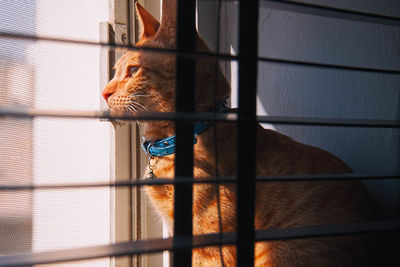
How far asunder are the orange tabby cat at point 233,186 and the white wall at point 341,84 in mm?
129

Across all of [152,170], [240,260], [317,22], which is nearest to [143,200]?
[152,170]

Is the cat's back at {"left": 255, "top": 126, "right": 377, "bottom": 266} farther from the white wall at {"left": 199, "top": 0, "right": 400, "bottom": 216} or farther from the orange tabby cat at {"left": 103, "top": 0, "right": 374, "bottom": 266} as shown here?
the white wall at {"left": 199, "top": 0, "right": 400, "bottom": 216}

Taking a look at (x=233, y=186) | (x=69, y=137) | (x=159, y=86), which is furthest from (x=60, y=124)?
A: (x=233, y=186)

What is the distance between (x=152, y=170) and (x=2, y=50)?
72cm

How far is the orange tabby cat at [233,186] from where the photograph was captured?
1.11m

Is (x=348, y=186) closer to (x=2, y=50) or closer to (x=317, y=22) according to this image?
(x=317, y=22)

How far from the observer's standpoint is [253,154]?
2.11ft

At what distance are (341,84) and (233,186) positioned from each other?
663 mm

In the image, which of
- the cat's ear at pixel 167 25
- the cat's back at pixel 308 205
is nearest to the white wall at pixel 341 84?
the cat's back at pixel 308 205

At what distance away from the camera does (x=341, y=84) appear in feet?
4.71

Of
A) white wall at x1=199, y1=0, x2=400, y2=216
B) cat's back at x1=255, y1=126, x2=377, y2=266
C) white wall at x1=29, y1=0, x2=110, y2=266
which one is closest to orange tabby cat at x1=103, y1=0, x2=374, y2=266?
cat's back at x1=255, y1=126, x2=377, y2=266

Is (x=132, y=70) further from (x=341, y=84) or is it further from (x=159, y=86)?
(x=341, y=84)

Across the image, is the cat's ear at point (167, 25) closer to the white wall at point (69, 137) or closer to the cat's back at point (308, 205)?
the white wall at point (69, 137)

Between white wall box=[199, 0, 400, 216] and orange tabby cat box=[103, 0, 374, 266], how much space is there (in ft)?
0.42
